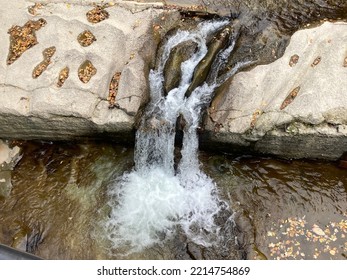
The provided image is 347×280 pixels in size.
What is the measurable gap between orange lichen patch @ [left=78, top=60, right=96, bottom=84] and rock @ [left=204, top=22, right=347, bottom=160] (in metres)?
2.57

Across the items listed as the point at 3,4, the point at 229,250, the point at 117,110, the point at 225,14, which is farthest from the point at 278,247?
the point at 3,4

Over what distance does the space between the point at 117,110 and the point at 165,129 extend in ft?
3.43

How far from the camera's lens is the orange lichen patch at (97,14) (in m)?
8.01

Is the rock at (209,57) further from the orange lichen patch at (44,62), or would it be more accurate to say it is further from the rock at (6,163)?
the rock at (6,163)

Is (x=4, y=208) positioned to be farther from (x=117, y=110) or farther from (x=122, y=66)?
(x=122, y=66)

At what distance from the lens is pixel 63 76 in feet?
24.3

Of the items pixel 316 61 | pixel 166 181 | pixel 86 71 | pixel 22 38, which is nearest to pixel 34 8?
pixel 22 38

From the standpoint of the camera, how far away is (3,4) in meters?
8.17

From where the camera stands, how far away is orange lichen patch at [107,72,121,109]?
285 inches

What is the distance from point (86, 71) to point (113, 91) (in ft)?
2.35

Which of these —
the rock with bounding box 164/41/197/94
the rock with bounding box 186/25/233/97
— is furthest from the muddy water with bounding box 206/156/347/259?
the rock with bounding box 164/41/197/94

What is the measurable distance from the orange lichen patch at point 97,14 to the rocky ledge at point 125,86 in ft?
0.07

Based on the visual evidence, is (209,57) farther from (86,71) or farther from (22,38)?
(22,38)

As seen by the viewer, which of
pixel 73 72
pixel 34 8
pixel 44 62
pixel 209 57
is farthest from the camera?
pixel 34 8
